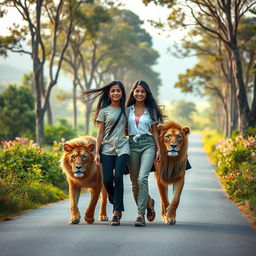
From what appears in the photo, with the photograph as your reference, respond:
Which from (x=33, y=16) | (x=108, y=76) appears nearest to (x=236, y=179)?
(x=33, y=16)

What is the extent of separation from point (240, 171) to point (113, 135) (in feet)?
25.4

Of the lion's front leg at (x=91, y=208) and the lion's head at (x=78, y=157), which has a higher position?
the lion's head at (x=78, y=157)

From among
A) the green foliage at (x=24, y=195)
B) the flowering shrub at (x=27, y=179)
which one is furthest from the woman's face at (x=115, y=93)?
the flowering shrub at (x=27, y=179)

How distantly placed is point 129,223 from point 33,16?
72.8ft

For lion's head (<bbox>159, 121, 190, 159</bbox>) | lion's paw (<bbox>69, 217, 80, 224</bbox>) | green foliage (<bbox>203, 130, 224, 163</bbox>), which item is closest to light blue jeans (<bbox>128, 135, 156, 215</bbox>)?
lion's head (<bbox>159, 121, 190, 159</bbox>)

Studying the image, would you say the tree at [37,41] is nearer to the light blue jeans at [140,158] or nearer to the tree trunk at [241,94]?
the tree trunk at [241,94]

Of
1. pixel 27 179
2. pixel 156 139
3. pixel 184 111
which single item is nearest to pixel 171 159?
pixel 156 139

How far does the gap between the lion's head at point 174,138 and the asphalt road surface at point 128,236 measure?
43.1 inches

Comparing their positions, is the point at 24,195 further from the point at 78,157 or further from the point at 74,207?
the point at 78,157

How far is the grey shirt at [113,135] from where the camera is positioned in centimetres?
892

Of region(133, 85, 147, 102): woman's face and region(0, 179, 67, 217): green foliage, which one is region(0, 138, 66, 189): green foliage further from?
region(133, 85, 147, 102): woman's face

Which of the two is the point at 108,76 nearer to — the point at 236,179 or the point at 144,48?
the point at 144,48

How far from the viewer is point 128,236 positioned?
7.96 m

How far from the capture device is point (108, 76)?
6212 cm
